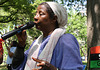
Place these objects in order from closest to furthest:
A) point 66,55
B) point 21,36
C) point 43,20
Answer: point 66,55
point 43,20
point 21,36

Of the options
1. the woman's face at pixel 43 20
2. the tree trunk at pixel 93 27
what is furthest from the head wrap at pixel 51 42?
the tree trunk at pixel 93 27

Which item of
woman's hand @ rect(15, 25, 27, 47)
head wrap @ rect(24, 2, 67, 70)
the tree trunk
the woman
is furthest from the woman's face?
the tree trunk

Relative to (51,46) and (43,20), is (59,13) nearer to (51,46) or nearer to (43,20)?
(43,20)

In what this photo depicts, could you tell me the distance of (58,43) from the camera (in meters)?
1.79

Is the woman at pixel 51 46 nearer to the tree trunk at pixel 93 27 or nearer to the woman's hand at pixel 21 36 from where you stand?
the woman's hand at pixel 21 36

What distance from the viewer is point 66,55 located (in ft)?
5.45

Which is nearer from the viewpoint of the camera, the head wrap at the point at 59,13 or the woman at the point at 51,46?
the woman at the point at 51,46

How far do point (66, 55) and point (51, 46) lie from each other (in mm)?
227

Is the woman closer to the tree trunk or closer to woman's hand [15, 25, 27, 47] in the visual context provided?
woman's hand [15, 25, 27, 47]

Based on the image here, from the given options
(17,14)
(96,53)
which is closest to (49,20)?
(96,53)

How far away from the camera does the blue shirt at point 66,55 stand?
1628 mm

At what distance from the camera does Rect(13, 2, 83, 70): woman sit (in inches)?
65.0

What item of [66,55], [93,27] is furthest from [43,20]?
[93,27]

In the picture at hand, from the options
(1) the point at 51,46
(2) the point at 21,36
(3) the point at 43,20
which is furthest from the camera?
(2) the point at 21,36
